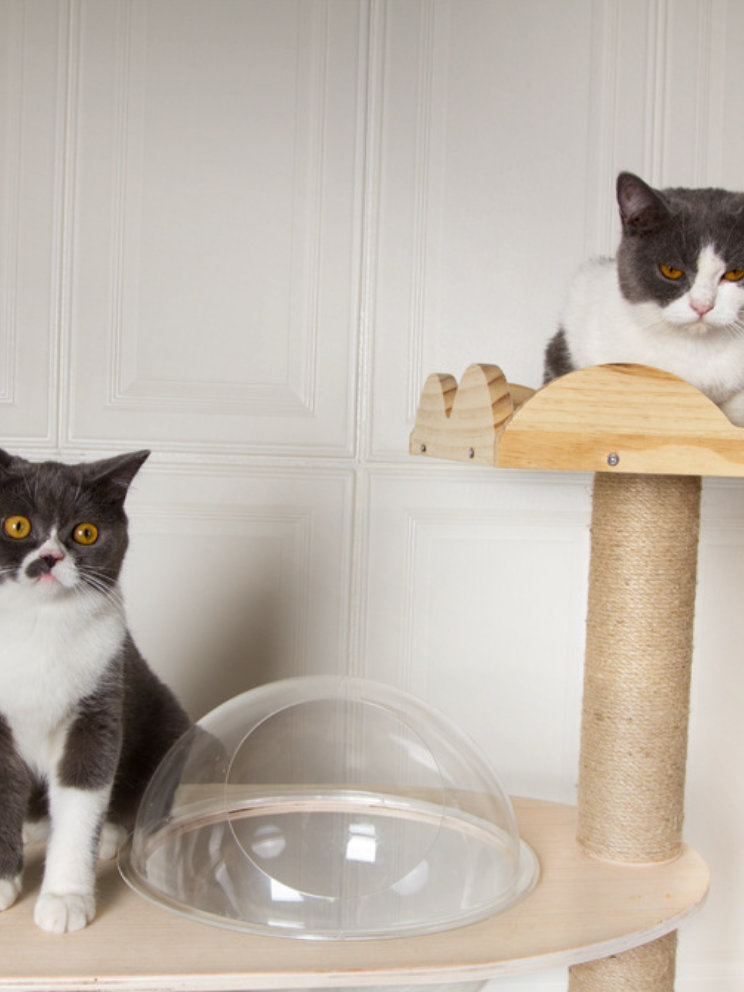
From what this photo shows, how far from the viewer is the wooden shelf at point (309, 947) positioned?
0.94 m

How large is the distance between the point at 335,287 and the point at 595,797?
90cm

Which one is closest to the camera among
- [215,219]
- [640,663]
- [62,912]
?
[62,912]

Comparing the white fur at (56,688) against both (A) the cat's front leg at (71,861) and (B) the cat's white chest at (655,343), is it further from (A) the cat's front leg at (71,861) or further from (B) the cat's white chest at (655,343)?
(B) the cat's white chest at (655,343)

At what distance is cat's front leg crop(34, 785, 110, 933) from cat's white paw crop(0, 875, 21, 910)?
28 mm

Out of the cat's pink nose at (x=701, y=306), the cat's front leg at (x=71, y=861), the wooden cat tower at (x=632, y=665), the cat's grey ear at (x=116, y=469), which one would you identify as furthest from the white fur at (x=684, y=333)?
the cat's front leg at (x=71, y=861)

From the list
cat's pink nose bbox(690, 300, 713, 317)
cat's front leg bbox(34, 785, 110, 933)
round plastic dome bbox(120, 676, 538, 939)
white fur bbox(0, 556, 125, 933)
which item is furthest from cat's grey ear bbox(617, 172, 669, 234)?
cat's front leg bbox(34, 785, 110, 933)

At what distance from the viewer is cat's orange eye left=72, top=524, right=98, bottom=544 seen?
1093 millimetres

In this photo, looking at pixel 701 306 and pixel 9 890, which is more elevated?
pixel 701 306

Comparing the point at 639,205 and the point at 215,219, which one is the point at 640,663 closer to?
the point at 639,205

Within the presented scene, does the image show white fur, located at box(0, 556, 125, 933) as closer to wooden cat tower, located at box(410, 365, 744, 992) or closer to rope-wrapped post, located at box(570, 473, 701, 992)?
wooden cat tower, located at box(410, 365, 744, 992)

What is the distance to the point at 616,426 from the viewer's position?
106 centimetres

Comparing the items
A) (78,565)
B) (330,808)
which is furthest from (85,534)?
(330,808)

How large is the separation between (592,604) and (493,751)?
1.96ft

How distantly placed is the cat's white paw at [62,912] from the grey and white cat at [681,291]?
851mm
